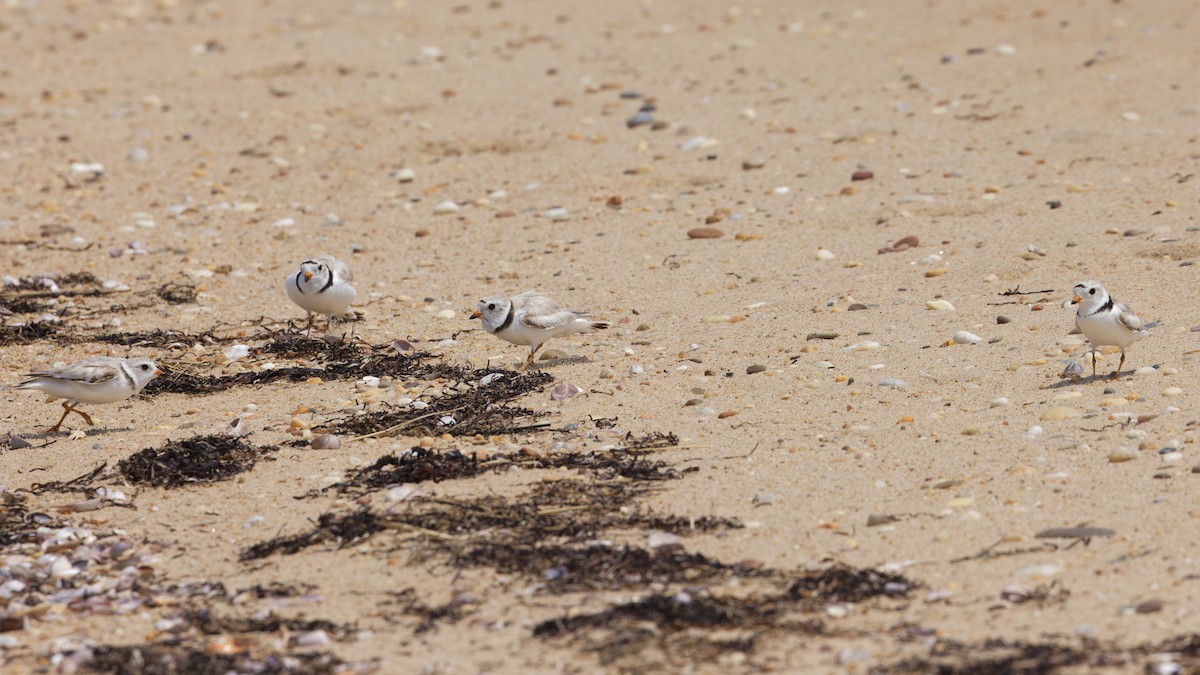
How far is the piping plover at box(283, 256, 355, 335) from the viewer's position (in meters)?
9.29

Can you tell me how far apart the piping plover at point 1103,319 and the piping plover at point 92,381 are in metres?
5.09

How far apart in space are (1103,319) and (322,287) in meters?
4.79

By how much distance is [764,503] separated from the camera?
624 centimetres

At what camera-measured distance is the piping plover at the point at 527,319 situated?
28.2 feet

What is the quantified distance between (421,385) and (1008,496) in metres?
3.64

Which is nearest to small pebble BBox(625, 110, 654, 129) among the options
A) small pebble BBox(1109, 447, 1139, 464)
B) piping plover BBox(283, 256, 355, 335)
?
piping plover BBox(283, 256, 355, 335)

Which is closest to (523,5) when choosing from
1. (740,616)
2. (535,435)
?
(535,435)

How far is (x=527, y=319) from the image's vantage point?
8.56m

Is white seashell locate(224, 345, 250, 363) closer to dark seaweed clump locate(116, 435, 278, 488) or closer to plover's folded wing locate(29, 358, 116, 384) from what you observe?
plover's folded wing locate(29, 358, 116, 384)

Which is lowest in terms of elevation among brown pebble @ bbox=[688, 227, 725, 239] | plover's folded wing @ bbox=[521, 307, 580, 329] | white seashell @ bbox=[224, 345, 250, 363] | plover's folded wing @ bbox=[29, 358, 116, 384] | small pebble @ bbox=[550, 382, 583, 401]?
white seashell @ bbox=[224, 345, 250, 363]

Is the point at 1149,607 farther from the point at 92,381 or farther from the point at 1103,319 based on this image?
the point at 92,381

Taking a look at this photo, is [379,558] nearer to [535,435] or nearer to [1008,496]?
[535,435]

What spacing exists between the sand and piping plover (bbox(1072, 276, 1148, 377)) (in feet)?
0.76

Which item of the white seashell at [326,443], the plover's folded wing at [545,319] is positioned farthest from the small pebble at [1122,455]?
the white seashell at [326,443]
